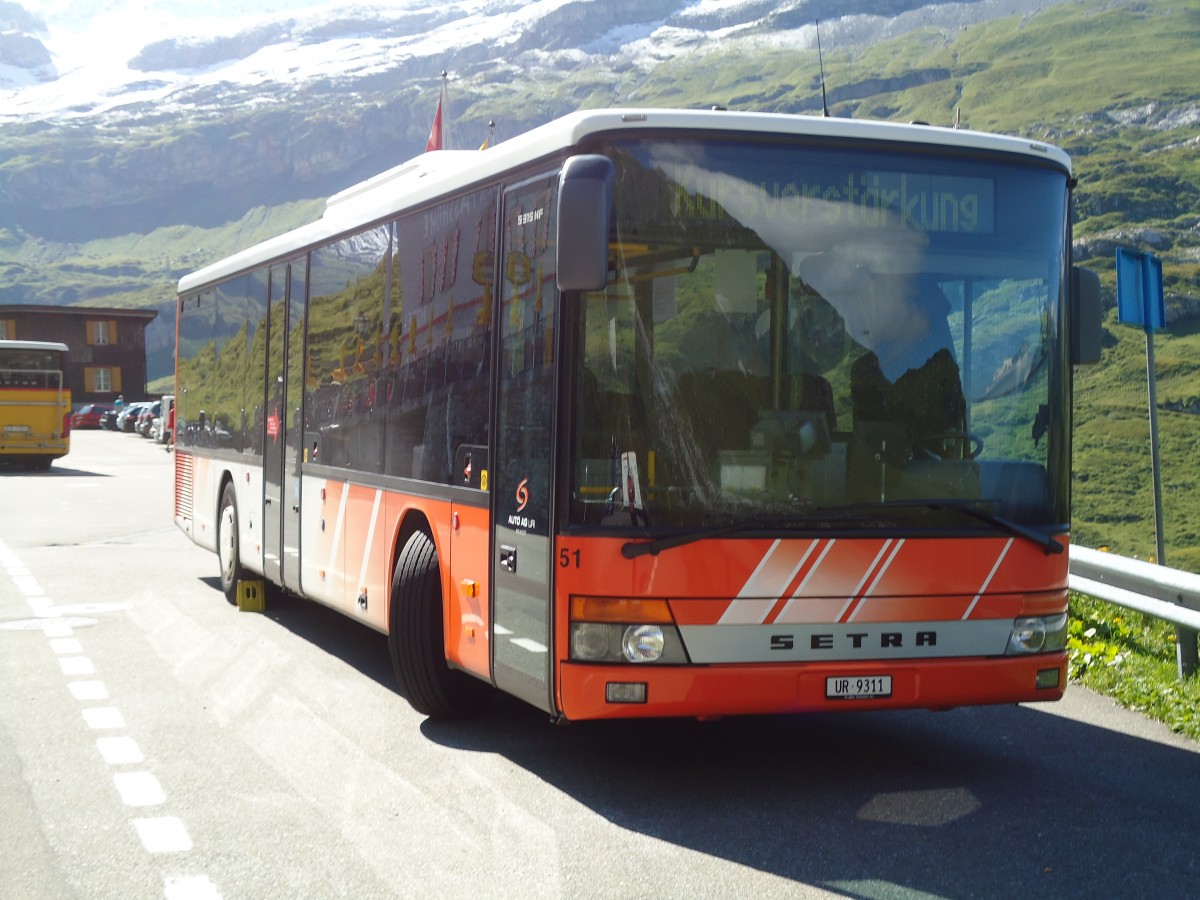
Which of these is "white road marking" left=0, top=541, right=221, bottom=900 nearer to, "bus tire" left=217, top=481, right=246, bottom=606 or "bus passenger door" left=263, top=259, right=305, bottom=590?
"bus tire" left=217, top=481, right=246, bottom=606

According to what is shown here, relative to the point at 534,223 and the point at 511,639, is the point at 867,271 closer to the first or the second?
the point at 534,223

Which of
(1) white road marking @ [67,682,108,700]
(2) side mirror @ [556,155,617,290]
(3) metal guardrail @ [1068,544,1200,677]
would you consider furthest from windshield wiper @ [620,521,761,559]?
(1) white road marking @ [67,682,108,700]

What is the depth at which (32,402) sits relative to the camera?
128 feet

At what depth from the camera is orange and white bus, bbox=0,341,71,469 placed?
126 feet

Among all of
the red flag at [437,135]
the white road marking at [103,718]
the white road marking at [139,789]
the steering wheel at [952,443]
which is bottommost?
the white road marking at [139,789]

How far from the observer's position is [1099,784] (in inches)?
267

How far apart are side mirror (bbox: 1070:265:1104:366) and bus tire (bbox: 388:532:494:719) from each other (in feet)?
10.5

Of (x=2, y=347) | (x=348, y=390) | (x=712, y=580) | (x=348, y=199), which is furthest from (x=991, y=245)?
(x=2, y=347)

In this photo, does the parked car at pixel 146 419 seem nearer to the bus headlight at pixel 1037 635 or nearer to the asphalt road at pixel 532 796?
the asphalt road at pixel 532 796

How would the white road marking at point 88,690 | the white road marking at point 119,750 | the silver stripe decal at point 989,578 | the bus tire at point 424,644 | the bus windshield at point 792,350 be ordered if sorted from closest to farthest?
the bus windshield at point 792,350 → the silver stripe decal at point 989,578 → the white road marking at point 119,750 → the bus tire at point 424,644 → the white road marking at point 88,690

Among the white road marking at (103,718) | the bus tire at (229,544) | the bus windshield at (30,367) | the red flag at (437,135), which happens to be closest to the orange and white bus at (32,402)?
the bus windshield at (30,367)

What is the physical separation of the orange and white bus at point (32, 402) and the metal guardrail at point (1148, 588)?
109 ft

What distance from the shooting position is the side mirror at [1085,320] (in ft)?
22.8

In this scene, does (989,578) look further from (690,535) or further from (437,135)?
(437,135)
